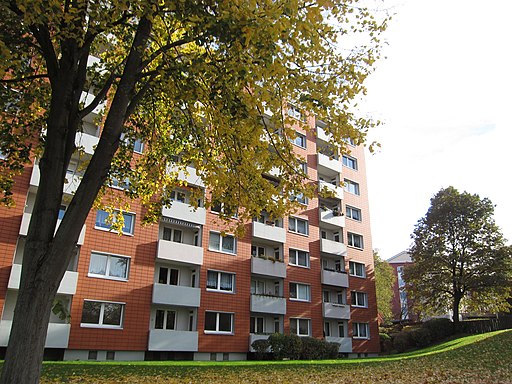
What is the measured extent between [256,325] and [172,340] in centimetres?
756

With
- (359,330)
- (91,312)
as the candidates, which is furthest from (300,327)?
(91,312)

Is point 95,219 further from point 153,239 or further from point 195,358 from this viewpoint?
point 195,358

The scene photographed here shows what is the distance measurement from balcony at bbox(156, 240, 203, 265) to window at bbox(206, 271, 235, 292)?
5.11ft

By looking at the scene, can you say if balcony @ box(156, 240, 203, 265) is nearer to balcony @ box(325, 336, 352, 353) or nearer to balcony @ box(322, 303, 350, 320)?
balcony @ box(322, 303, 350, 320)

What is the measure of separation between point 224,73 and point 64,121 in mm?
2818

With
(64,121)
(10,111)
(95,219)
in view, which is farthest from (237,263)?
(64,121)

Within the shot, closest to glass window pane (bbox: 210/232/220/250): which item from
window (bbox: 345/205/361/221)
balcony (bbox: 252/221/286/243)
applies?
balcony (bbox: 252/221/286/243)

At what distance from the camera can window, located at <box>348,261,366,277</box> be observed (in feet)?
124

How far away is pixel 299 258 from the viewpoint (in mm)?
33750

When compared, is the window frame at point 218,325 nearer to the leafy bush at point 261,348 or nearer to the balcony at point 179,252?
the leafy bush at point 261,348

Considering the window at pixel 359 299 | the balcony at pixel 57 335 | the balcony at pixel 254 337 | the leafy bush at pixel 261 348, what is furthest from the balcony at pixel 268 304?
the balcony at pixel 57 335

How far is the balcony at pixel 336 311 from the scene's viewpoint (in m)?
33.3

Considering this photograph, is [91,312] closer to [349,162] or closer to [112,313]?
[112,313]

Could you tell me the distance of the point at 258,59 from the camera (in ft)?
21.6
